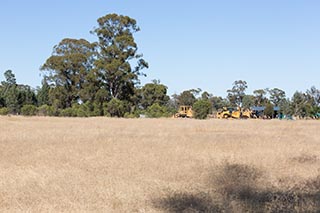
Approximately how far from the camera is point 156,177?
31.8ft

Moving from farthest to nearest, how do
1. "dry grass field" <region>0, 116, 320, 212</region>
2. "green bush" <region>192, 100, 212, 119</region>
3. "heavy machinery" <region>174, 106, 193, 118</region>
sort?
"heavy machinery" <region>174, 106, 193, 118</region>
"green bush" <region>192, 100, 212, 119</region>
"dry grass field" <region>0, 116, 320, 212</region>

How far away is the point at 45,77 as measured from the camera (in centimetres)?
6178

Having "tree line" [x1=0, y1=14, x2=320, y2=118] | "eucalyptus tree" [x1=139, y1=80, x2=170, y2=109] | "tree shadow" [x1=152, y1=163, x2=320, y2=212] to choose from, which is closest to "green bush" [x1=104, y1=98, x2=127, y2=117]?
"tree line" [x1=0, y1=14, x2=320, y2=118]

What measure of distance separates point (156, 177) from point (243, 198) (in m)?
2.37

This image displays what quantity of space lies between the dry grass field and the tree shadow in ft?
0.04

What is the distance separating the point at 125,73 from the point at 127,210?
153 ft

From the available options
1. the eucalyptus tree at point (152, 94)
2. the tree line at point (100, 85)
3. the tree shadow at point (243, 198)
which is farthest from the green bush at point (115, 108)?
the tree shadow at point (243, 198)

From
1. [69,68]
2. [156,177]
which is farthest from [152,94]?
[156,177]

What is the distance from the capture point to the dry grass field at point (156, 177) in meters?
7.18

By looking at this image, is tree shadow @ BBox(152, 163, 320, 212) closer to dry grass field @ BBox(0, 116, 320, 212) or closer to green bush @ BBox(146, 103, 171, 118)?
dry grass field @ BBox(0, 116, 320, 212)

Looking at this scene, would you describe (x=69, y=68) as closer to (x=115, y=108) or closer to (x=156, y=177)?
(x=115, y=108)

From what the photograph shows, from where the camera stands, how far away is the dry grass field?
7184mm

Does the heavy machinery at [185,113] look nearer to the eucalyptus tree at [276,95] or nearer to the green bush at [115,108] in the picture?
the green bush at [115,108]

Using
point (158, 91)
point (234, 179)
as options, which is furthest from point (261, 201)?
point (158, 91)
